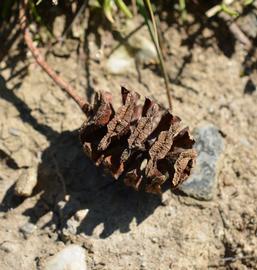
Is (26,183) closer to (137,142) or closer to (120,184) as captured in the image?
(120,184)

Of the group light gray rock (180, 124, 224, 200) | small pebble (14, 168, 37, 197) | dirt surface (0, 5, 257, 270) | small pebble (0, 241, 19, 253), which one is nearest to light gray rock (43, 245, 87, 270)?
dirt surface (0, 5, 257, 270)

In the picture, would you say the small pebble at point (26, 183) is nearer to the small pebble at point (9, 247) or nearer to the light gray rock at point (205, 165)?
the small pebble at point (9, 247)

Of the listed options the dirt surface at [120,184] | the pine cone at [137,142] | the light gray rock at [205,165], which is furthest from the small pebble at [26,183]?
the light gray rock at [205,165]

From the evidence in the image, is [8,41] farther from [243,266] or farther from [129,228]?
[243,266]

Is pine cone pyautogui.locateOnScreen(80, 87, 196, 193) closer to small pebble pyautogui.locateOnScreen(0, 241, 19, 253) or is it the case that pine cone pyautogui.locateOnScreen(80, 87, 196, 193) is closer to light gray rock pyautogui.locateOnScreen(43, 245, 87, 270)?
light gray rock pyautogui.locateOnScreen(43, 245, 87, 270)

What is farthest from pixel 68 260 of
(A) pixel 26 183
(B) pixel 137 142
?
(B) pixel 137 142

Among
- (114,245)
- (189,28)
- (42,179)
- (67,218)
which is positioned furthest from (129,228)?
(189,28)
